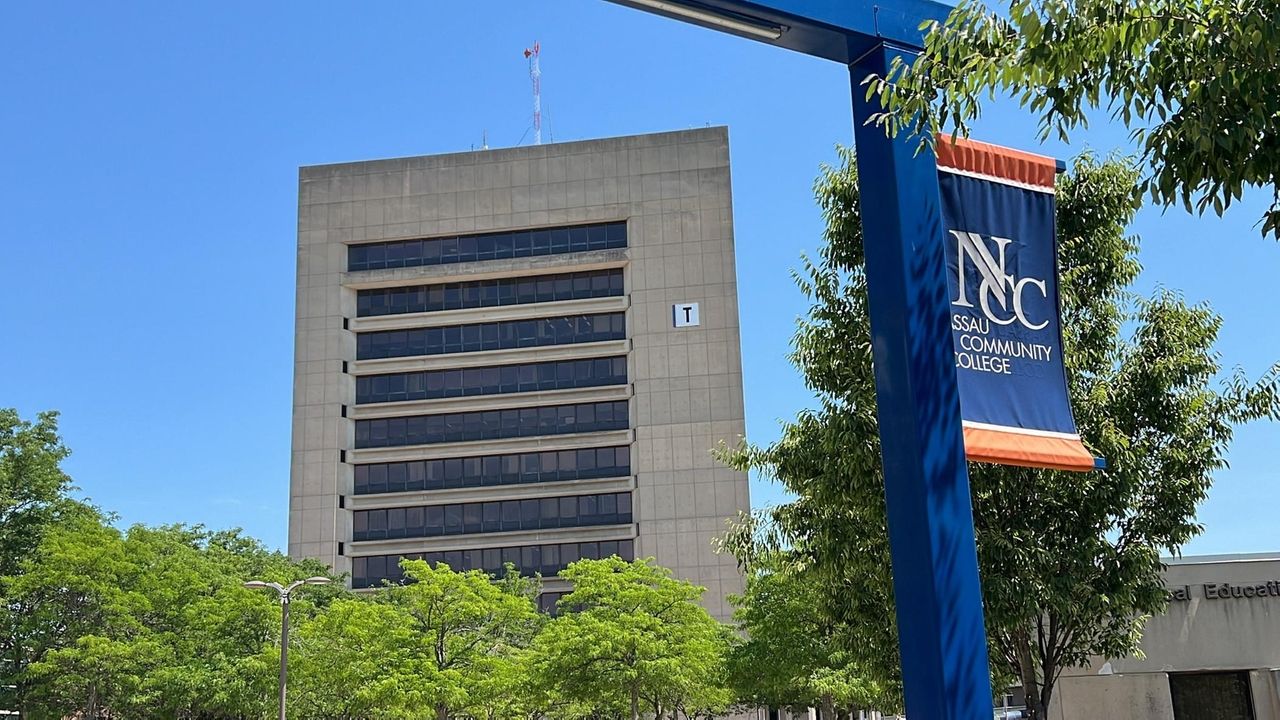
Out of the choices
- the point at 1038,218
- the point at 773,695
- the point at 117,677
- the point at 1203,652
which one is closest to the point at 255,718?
the point at 117,677

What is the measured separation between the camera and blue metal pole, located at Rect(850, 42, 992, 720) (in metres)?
6.57

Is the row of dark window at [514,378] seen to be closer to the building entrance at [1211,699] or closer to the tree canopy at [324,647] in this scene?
the tree canopy at [324,647]

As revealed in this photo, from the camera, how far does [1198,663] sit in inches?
1056

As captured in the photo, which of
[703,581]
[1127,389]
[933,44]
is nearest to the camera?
[933,44]

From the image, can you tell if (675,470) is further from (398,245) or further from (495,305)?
(398,245)

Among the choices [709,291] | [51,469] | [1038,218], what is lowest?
[1038,218]

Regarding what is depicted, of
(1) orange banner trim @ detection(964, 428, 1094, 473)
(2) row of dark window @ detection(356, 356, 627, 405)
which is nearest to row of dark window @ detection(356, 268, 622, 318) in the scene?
(2) row of dark window @ detection(356, 356, 627, 405)

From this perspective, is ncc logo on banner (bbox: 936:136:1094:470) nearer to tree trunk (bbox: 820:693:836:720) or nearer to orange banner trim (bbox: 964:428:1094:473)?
orange banner trim (bbox: 964:428:1094:473)

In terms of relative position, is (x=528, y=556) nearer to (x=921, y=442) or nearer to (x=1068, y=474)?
(x=1068, y=474)

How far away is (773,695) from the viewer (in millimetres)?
47688

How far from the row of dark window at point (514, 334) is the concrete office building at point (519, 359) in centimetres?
13

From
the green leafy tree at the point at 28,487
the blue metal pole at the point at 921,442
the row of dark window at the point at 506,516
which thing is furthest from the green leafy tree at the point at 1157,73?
the row of dark window at the point at 506,516

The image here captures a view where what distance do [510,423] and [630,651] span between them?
119ft

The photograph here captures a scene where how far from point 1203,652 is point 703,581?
162ft
